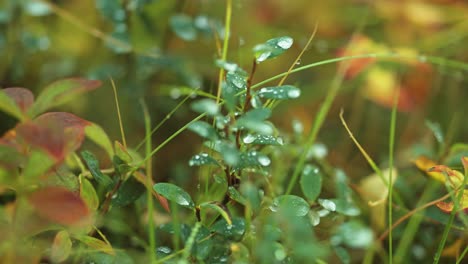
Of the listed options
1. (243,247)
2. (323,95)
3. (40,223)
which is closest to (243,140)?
(243,247)

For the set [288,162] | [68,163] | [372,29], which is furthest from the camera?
[372,29]

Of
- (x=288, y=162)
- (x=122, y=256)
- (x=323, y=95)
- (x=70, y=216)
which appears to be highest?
(x=70, y=216)

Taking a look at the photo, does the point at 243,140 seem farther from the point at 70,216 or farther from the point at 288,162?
the point at 288,162

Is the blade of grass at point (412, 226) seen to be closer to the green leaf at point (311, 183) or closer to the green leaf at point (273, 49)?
the green leaf at point (311, 183)

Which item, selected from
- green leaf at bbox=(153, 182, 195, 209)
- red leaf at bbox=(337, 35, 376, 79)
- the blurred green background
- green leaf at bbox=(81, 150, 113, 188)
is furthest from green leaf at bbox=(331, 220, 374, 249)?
red leaf at bbox=(337, 35, 376, 79)

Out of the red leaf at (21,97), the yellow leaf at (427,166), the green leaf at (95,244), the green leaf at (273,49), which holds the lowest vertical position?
the yellow leaf at (427,166)

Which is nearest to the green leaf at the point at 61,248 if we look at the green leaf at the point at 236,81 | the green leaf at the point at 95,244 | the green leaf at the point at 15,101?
the green leaf at the point at 95,244
